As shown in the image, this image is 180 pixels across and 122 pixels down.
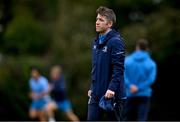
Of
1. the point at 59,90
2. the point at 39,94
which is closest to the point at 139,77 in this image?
the point at 39,94

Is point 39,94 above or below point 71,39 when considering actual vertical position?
below

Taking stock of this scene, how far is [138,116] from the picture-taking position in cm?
1481

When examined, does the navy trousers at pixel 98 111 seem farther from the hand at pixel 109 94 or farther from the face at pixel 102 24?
the face at pixel 102 24

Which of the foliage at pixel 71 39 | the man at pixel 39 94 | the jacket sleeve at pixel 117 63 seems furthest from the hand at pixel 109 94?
the foliage at pixel 71 39

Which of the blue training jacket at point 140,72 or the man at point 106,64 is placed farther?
the blue training jacket at point 140,72

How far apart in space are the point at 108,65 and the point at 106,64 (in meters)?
0.03

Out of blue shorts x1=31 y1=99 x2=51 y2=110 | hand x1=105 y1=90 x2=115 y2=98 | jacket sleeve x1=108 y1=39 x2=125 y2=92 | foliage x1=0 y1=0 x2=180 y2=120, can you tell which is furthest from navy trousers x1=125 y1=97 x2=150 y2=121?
foliage x1=0 y1=0 x2=180 y2=120

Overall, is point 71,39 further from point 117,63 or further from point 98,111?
point 117,63

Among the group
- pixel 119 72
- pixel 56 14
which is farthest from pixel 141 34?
pixel 119 72

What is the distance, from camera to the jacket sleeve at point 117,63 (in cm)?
959

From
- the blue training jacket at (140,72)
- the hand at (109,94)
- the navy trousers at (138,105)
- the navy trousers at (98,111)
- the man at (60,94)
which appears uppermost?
the hand at (109,94)

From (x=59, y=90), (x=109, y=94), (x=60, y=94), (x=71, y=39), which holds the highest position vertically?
(x=109, y=94)

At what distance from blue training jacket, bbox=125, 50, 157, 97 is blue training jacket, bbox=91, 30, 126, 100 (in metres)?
4.65

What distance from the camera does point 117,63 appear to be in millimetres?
9680
